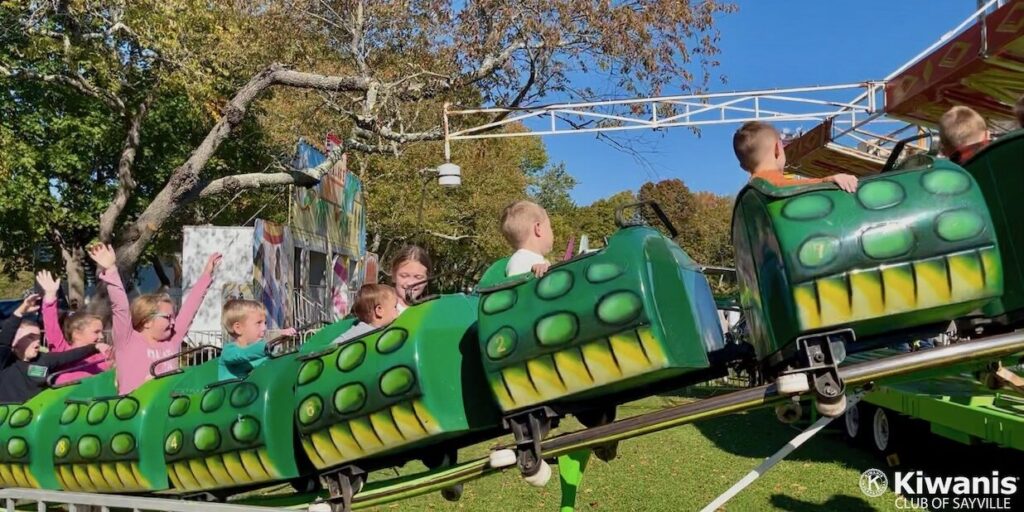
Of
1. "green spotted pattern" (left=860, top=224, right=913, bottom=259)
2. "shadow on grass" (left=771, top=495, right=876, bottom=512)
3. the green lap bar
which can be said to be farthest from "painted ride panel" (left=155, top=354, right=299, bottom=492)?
"shadow on grass" (left=771, top=495, right=876, bottom=512)

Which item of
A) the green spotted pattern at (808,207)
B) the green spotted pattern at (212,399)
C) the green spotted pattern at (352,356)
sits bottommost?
the green spotted pattern at (212,399)

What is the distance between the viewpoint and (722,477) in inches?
235

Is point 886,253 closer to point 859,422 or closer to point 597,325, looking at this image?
point 597,325

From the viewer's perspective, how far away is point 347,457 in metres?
2.60

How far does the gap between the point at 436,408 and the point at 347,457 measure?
0.40 metres

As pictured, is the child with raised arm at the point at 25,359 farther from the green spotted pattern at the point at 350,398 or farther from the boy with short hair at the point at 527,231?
the boy with short hair at the point at 527,231

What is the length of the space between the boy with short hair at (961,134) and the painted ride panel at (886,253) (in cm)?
51

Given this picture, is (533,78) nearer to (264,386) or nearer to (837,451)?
(837,451)

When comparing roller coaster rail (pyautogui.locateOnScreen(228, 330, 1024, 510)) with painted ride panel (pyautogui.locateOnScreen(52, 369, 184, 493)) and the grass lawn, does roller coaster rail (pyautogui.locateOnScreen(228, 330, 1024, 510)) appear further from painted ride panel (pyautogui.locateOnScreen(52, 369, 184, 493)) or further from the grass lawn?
the grass lawn

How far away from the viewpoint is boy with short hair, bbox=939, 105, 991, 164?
246 centimetres

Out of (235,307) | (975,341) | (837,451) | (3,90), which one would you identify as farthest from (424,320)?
(3,90)

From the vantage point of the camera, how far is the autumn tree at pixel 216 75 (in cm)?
1059

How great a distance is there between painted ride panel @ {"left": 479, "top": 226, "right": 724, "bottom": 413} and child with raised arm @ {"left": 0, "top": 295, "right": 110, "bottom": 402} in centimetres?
283

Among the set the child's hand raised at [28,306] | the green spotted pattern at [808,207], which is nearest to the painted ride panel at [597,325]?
the green spotted pattern at [808,207]
